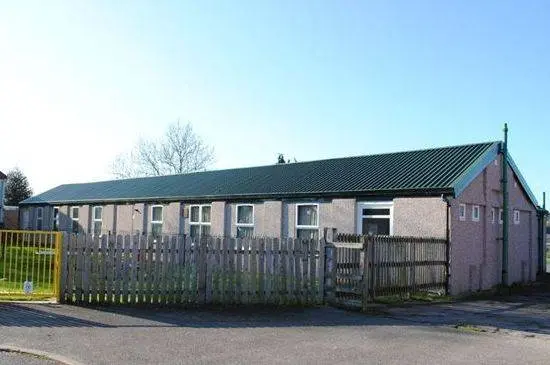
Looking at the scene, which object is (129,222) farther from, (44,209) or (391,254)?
(391,254)

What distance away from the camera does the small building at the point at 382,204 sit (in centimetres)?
1727

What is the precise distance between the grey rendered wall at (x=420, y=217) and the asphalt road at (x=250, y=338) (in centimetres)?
562

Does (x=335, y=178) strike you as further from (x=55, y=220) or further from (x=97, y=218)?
(x=55, y=220)

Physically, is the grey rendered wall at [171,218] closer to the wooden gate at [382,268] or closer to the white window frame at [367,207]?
the white window frame at [367,207]

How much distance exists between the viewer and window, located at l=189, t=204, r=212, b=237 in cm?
2588

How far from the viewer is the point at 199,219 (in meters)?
26.4

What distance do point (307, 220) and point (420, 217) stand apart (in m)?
5.08

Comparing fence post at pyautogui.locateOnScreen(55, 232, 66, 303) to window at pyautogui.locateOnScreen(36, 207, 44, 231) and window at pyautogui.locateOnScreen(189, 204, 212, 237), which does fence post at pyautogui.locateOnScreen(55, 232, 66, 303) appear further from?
window at pyautogui.locateOnScreen(36, 207, 44, 231)

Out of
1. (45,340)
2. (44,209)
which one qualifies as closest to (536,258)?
(45,340)

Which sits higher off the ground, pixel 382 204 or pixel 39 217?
pixel 382 204

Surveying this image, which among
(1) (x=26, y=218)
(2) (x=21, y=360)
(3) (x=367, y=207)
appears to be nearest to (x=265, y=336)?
(2) (x=21, y=360)

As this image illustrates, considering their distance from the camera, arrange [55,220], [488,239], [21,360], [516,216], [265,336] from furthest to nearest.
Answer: [55,220], [516,216], [488,239], [265,336], [21,360]

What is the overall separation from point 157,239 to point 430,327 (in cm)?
581

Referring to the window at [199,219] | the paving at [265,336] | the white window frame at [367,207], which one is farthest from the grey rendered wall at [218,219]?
the paving at [265,336]
